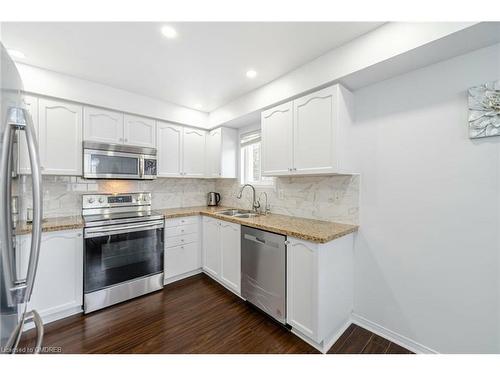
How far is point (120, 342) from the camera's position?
1615 mm

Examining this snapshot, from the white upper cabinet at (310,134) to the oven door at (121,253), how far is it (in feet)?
5.35

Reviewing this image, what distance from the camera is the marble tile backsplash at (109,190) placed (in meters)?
2.28

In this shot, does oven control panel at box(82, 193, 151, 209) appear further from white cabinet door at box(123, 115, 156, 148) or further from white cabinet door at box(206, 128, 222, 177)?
white cabinet door at box(206, 128, 222, 177)

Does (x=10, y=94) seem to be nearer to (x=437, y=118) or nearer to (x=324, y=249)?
(x=324, y=249)

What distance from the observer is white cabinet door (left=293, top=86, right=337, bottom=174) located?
1773 millimetres

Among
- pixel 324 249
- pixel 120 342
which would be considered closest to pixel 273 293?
pixel 324 249

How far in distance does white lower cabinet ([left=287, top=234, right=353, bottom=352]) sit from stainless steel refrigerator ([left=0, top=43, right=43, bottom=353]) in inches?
60.6

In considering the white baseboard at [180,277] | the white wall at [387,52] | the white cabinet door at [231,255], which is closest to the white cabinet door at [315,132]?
the white wall at [387,52]

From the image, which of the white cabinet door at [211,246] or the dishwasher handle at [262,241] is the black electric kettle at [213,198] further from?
the dishwasher handle at [262,241]

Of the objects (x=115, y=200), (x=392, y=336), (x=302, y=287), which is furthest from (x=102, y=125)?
(x=392, y=336)

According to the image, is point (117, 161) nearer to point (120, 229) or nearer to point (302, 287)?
point (120, 229)

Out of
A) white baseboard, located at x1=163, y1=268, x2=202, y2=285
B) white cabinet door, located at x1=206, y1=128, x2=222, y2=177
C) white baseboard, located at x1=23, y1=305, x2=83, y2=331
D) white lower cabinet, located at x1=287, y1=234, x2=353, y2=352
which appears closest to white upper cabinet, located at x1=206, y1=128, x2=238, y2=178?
white cabinet door, located at x1=206, y1=128, x2=222, y2=177

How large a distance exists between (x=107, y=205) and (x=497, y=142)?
3.67m

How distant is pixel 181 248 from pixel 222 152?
1.52m
